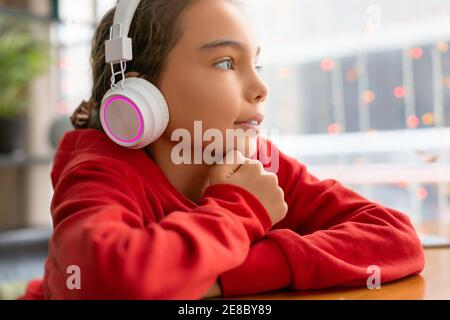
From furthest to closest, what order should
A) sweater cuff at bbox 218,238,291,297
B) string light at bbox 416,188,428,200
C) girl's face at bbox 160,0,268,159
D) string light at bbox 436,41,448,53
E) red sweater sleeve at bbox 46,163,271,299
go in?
1. string light at bbox 416,188,428,200
2. string light at bbox 436,41,448,53
3. girl's face at bbox 160,0,268,159
4. sweater cuff at bbox 218,238,291,297
5. red sweater sleeve at bbox 46,163,271,299

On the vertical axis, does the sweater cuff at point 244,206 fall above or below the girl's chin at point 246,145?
below

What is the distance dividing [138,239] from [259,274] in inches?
6.8

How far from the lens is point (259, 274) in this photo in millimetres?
629

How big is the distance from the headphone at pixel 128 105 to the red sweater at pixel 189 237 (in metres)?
0.04

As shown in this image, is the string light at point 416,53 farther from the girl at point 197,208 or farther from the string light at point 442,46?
the girl at point 197,208

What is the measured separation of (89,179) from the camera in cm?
65

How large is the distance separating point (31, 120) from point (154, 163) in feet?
8.44

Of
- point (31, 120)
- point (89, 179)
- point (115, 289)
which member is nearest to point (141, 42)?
point (89, 179)

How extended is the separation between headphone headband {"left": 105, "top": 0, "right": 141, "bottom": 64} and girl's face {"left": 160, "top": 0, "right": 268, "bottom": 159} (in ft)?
0.25

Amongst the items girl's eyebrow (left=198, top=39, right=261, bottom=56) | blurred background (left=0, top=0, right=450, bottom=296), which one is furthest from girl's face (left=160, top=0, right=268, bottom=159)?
blurred background (left=0, top=0, right=450, bottom=296)

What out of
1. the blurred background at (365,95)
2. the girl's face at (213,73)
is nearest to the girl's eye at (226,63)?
the girl's face at (213,73)

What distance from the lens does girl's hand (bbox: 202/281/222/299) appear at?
24.0 inches

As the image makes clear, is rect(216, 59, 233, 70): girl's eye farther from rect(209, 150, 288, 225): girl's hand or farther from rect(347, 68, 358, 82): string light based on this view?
rect(347, 68, 358, 82): string light

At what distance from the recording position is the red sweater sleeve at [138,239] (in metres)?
0.51
